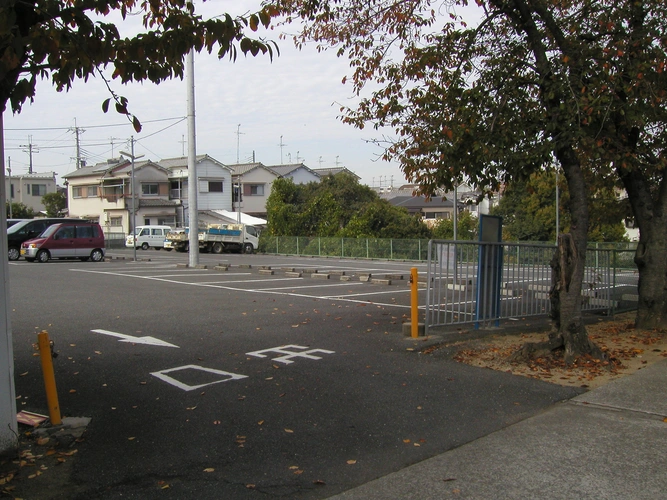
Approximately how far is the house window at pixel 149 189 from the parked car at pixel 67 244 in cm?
2917

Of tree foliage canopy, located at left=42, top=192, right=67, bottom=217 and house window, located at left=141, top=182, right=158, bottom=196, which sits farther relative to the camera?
tree foliage canopy, located at left=42, top=192, right=67, bottom=217

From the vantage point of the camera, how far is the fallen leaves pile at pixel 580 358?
25.5ft

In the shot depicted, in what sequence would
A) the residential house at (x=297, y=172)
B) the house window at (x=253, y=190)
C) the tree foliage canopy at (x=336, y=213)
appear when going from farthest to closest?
the residential house at (x=297, y=172) → the house window at (x=253, y=190) → the tree foliage canopy at (x=336, y=213)

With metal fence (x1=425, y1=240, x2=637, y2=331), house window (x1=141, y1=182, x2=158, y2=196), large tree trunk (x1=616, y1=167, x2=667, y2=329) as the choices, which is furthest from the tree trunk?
house window (x1=141, y1=182, x2=158, y2=196)

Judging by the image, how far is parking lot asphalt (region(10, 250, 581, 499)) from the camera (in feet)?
15.9

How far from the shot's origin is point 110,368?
26.2 ft

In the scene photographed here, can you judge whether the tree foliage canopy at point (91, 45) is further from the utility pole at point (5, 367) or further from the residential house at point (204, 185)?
the residential house at point (204, 185)

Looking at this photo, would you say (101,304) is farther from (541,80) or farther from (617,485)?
(617,485)

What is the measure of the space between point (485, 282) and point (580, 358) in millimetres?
2443

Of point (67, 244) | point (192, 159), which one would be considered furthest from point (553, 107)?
point (67, 244)

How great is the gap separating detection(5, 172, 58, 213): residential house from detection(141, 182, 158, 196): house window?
79.6 feet

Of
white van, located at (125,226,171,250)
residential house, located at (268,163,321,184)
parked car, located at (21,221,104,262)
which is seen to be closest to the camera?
parked car, located at (21,221,104,262)

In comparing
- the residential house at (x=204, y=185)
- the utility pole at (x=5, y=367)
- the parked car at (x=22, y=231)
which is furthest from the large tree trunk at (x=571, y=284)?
the residential house at (x=204, y=185)

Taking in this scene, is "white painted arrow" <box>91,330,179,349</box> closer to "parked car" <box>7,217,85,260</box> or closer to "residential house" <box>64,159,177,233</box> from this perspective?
"parked car" <box>7,217,85,260</box>
